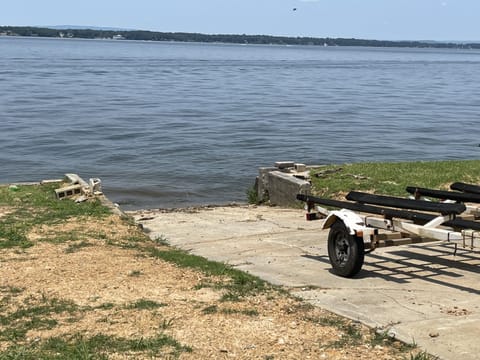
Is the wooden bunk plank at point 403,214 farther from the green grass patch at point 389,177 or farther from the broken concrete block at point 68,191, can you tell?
the broken concrete block at point 68,191

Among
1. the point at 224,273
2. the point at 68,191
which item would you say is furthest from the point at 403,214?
the point at 68,191

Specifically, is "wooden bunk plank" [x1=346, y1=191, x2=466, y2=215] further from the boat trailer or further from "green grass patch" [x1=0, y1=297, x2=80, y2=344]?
"green grass patch" [x1=0, y1=297, x2=80, y2=344]

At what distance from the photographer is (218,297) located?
662 centimetres

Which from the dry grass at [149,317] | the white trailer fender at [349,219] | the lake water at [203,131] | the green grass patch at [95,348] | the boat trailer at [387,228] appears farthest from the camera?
the lake water at [203,131]

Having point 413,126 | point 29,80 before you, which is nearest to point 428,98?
point 413,126

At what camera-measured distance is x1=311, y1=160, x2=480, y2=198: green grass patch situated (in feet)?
43.3

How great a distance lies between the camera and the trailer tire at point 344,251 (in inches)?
289

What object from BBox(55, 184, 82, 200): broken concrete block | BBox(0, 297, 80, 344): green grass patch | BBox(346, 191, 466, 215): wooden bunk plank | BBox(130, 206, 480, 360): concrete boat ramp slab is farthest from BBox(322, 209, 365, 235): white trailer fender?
BBox(55, 184, 82, 200): broken concrete block

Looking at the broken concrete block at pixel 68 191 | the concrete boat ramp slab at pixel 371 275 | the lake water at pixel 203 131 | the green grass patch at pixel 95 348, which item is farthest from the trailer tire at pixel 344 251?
the lake water at pixel 203 131

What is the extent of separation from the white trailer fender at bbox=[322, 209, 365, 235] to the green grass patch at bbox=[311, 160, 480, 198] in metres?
5.04

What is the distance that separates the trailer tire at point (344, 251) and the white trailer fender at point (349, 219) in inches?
2.2

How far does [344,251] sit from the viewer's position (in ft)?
25.1

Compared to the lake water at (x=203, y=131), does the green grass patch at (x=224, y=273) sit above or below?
above

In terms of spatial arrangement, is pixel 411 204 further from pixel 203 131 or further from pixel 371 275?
pixel 203 131
